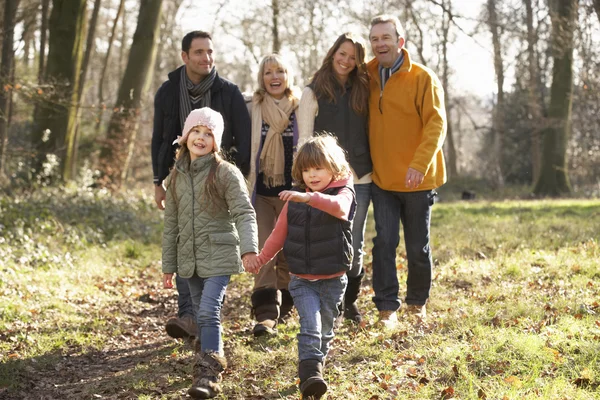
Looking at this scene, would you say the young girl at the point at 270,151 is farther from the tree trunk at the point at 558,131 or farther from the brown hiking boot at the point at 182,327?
the tree trunk at the point at 558,131

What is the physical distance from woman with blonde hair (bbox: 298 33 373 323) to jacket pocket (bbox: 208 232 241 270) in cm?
130

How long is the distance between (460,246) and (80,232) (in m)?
5.90

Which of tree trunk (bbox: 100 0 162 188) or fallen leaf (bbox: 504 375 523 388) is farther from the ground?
tree trunk (bbox: 100 0 162 188)

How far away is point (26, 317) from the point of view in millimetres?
6750

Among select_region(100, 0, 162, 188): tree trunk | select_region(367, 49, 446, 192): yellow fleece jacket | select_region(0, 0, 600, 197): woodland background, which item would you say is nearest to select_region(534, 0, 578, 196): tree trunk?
select_region(0, 0, 600, 197): woodland background

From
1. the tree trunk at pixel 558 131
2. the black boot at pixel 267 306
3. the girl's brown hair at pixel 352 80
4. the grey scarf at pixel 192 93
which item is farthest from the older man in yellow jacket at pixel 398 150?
the tree trunk at pixel 558 131

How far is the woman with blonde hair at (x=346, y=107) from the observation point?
18.9ft

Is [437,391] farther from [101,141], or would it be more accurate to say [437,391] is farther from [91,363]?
[101,141]

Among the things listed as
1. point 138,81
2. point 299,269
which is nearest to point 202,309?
point 299,269

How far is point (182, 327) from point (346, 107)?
2.37 meters

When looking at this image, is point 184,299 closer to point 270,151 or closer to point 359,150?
point 270,151

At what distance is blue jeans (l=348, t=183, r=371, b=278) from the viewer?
229 inches

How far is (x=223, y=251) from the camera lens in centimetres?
483

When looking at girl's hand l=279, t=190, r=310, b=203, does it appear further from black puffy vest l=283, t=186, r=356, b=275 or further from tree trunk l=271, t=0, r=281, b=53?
tree trunk l=271, t=0, r=281, b=53
